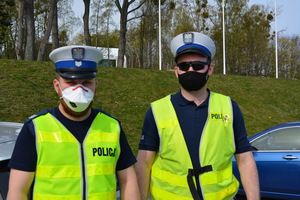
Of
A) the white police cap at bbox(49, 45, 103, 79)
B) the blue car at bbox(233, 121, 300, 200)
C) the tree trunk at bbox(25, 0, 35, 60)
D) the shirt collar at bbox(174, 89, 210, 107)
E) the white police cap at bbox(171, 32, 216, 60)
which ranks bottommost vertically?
the blue car at bbox(233, 121, 300, 200)

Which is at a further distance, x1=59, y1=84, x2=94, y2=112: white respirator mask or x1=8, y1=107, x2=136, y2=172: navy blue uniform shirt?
x1=59, y1=84, x2=94, y2=112: white respirator mask

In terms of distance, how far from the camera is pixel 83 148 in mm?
1713

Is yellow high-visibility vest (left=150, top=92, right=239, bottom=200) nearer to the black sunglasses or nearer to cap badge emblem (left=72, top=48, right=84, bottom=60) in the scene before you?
the black sunglasses

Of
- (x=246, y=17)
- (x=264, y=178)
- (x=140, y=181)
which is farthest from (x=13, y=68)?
(x=246, y=17)

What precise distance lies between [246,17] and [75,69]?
141 ft

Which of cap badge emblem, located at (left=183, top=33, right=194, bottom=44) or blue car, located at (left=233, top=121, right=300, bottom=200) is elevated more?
cap badge emblem, located at (left=183, top=33, right=194, bottom=44)

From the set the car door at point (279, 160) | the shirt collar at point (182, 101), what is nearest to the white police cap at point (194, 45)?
the shirt collar at point (182, 101)

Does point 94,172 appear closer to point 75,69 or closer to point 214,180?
point 75,69

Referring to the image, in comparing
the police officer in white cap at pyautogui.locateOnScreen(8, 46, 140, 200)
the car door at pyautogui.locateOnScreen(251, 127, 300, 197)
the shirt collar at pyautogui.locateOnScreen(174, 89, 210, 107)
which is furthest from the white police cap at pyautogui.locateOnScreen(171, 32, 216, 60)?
the car door at pyautogui.locateOnScreen(251, 127, 300, 197)

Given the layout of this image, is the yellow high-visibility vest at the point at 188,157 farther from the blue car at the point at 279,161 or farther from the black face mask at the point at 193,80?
the blue car at the point at 279,161

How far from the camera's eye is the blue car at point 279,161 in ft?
17.2

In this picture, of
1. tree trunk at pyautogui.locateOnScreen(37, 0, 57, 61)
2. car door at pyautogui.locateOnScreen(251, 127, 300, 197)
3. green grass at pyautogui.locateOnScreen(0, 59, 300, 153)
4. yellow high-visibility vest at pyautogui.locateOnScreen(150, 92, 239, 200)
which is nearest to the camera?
yellow high-visibility vest at pyautogui.locateOnScreen(150, 92, 239, 200)

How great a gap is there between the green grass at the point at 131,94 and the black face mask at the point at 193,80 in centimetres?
635

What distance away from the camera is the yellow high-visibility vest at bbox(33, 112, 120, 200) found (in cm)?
162
